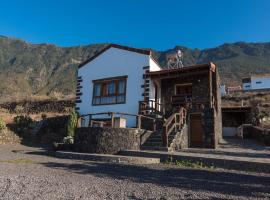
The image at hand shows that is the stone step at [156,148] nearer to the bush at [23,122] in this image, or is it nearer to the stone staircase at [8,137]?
the stone staircase at [8,137]

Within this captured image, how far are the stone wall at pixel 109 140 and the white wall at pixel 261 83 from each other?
137ft

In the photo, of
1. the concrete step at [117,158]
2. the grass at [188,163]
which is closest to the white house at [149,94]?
the concrete step at [117,158]

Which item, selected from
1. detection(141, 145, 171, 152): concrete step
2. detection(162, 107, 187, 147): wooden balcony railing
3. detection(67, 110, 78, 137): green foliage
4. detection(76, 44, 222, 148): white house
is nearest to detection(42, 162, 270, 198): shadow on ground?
detection(141, 145, 171, 152): concrete step

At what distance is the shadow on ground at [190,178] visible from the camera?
600 centimetres

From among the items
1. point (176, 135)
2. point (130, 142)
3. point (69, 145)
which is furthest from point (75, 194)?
point (69, 145)

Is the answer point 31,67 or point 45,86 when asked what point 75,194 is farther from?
point 31,67

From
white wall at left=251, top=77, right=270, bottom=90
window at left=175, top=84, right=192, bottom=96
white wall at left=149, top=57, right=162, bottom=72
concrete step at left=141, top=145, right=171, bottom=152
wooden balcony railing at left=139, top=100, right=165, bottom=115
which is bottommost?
concrete step at left=141, top=145, right=171, bottom=152

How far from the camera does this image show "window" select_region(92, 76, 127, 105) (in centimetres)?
1781

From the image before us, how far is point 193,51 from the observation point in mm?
123938

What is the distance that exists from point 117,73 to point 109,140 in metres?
7.15

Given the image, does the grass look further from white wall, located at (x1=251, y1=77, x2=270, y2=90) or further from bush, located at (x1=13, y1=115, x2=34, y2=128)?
white wall, located at (x1=251, y1=77, x2=270, y2=90)

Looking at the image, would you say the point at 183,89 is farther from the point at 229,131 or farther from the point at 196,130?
the point at 229,131

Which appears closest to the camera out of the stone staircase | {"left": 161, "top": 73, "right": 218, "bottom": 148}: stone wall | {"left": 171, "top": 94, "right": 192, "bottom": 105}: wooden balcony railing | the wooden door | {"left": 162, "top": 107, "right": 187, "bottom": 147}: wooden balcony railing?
{"left": 162, "top": 107, "right": 187, "bottom": 147}: wooden balcony railing

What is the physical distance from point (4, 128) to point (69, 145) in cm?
572
